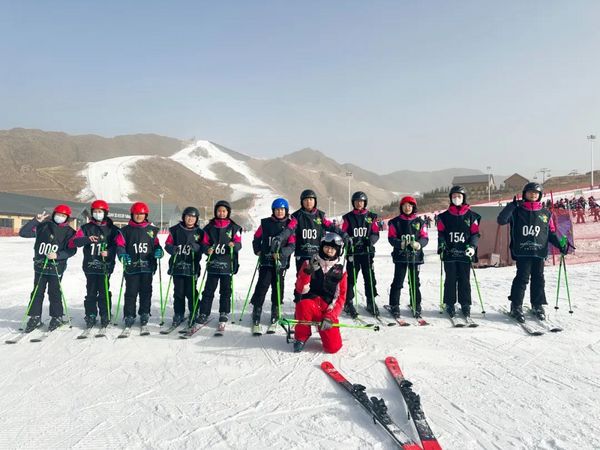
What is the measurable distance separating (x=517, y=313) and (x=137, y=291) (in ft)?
20.7

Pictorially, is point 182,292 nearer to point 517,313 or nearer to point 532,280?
point 517,313

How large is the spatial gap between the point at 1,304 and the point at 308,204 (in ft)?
23.3

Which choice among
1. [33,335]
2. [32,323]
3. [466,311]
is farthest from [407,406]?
[32,323]

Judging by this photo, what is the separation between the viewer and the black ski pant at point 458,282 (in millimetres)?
6332

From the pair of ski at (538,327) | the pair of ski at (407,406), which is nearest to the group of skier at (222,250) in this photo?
the pair of ski at (538,327)

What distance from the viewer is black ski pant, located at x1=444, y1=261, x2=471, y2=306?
6.33 meters

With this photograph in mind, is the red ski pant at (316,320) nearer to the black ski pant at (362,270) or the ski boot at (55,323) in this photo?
the black ski pant at (362,270)

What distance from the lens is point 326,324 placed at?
4.76 meters

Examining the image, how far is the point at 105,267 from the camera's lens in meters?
6.15

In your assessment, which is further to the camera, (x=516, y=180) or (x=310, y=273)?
(x=516, y=180)

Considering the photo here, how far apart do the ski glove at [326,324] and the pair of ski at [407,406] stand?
2.08 ft

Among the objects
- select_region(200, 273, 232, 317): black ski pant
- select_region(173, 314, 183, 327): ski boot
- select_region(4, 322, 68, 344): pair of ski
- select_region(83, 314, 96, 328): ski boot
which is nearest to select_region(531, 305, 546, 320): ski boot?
select_region(200, 273, 232, 317): black ski pant

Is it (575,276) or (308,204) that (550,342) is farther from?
(575,276)

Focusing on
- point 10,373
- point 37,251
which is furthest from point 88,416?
point 37,251
